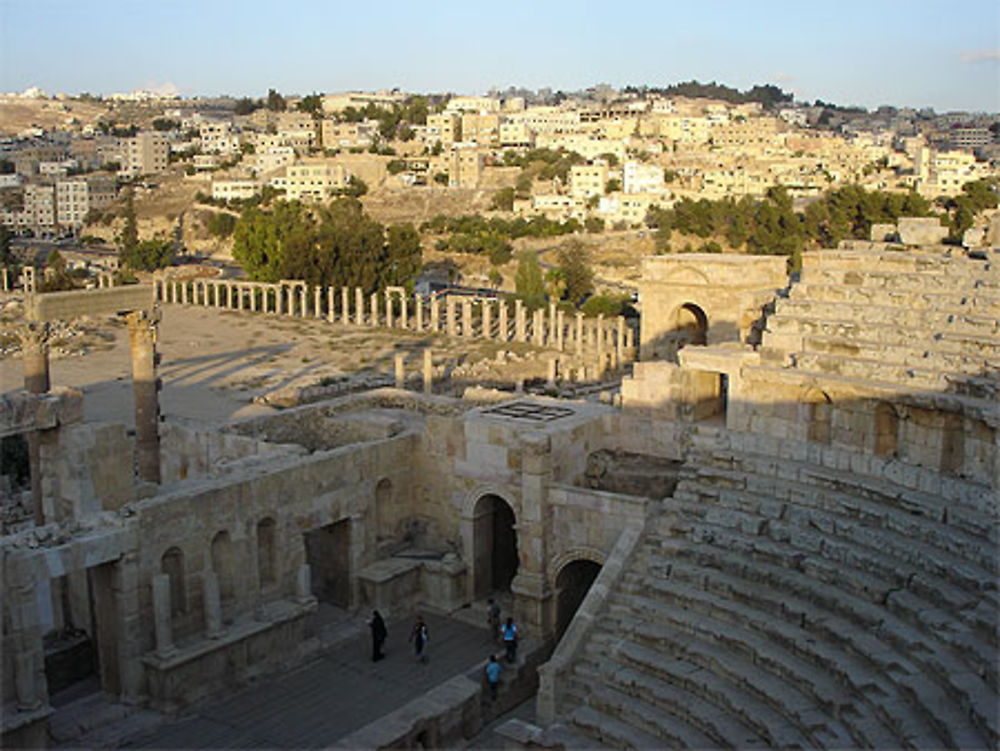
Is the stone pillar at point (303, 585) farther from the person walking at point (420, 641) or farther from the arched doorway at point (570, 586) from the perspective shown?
the arched doorway at point (570, 586)

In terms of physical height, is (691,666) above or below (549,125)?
below

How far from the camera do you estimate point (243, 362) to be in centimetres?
4416

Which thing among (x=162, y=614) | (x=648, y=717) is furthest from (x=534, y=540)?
(x=162, y=614)

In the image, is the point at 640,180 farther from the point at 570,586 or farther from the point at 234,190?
the point at 570,586

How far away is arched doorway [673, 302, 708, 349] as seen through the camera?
97.3ft

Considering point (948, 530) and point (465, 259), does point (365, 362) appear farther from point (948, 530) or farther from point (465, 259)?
point (465, 259)

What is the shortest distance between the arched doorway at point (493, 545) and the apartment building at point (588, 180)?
3902 inches

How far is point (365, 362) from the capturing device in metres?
43.2

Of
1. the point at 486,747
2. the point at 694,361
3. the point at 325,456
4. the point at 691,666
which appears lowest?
the point at 486,747

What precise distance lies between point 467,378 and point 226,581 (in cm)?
2150

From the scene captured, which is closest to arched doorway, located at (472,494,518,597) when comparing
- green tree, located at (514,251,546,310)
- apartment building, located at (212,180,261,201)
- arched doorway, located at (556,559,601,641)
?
arched doorway, located at (556,559,601,641)

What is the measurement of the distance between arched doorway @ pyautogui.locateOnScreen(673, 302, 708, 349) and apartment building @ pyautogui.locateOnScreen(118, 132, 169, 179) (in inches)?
Answer: 5157

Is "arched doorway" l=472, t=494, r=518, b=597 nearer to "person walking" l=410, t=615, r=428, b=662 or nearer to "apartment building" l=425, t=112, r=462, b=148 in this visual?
"person walking" l=410, t=615, r=428, b=662

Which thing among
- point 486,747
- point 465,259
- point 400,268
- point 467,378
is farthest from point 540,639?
point 465,259
